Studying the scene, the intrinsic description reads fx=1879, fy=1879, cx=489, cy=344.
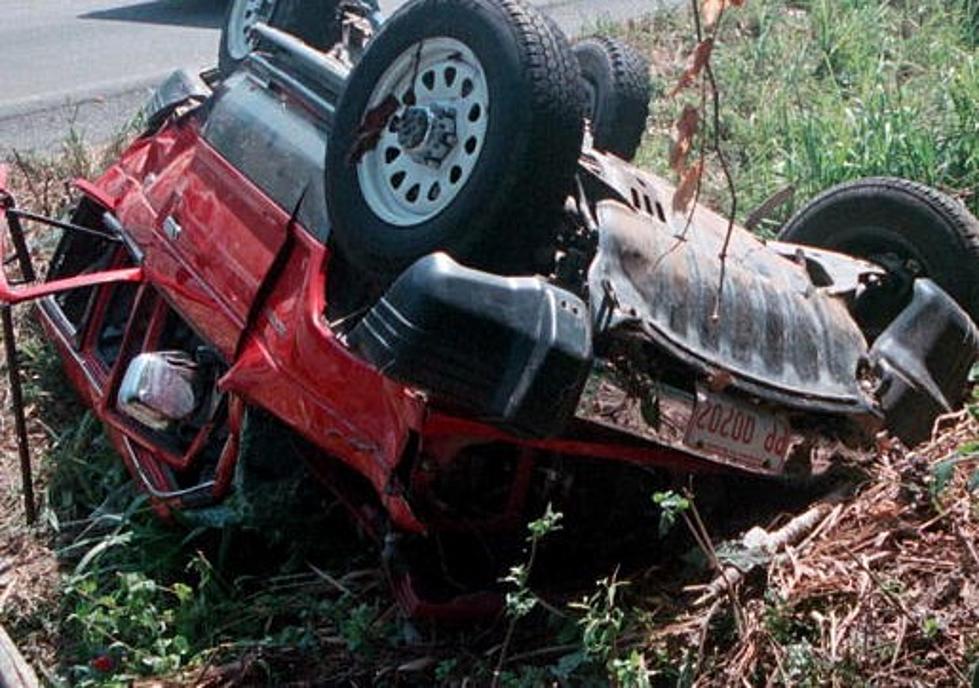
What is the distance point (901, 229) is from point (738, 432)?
1.43m

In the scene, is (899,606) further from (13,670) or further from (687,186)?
(13,670)

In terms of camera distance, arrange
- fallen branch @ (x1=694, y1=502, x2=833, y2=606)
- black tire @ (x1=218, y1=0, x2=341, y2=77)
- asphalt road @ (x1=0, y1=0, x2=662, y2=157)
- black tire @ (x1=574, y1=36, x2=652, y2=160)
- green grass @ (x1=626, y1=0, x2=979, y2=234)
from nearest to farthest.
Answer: fallen branch @ (x1=694, y1=502, x2=833, y2=606), black tire @ (x1=574, y1=36, x2=652, y2=160), black tire @ (x1=218, y1=0, x2=341, y2=77), green grass @ (x1=626, y1=0, x2=979, y2=234), asphalt road @ (x1=0, y1=0, x2=662, y2=157)

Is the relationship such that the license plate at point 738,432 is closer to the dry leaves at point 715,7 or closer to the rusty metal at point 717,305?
the rusty metal at point 717,305

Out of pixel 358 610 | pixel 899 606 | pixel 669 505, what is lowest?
pixel 358 610

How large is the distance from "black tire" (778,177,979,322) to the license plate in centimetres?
115

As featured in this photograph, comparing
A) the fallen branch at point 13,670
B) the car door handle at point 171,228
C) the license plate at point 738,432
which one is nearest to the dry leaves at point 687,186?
the license plate at point 738,432

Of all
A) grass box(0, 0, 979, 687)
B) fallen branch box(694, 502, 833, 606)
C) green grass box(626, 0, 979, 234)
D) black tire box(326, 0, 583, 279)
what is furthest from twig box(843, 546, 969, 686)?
green grass box(626, 0, 979, 234)

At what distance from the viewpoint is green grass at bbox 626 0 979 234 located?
7.28 m

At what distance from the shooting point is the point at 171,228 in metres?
5.76

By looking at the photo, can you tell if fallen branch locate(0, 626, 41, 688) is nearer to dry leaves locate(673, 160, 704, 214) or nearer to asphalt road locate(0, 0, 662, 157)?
dry leaves locate(673, 160, 704, 214)

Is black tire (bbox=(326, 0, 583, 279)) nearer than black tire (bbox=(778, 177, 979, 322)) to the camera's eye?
Yes

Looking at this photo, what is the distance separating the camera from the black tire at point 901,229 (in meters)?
5.70

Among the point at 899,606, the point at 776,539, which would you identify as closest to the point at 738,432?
the point at 776,539

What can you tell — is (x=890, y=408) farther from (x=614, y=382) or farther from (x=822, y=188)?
(x=822, y=188)
